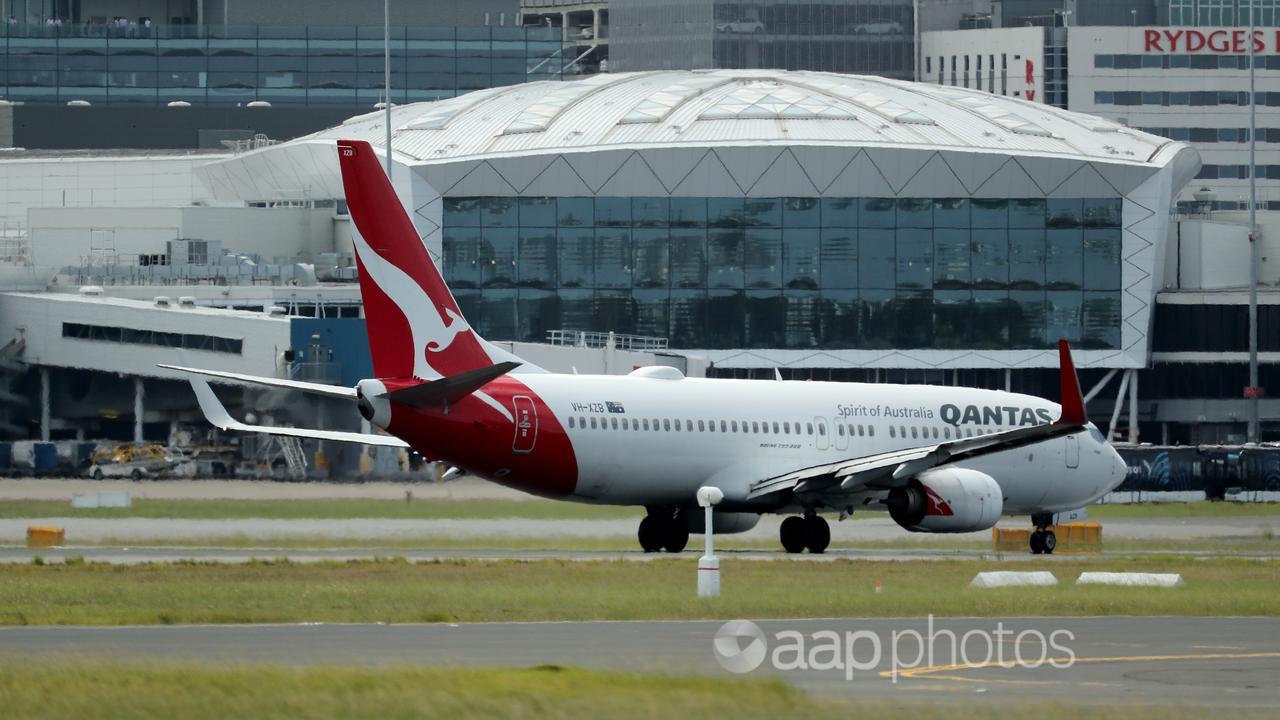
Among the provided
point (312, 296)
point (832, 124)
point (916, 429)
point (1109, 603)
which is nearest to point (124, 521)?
point (916, 429)

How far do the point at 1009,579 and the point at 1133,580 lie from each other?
247cm

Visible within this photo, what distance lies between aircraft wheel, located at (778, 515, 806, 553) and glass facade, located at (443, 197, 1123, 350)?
60.7 m

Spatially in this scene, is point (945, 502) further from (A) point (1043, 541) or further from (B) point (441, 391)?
(B) point (441, 391)

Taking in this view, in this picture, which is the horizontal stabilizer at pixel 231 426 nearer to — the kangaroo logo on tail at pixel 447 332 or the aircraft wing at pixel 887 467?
the kangaroo logo on tail at pixel 447 332

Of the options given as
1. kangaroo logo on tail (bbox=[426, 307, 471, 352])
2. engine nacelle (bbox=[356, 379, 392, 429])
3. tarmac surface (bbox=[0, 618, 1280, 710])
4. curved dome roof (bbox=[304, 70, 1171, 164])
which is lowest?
tarmac surface (bbox=[0, 618, 1280, 710])

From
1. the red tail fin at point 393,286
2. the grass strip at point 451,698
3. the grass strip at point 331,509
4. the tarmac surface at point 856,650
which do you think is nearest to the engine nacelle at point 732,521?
the grass strip at point 331,509

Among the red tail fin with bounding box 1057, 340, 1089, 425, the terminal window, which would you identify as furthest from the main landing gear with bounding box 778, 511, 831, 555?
the terminal window

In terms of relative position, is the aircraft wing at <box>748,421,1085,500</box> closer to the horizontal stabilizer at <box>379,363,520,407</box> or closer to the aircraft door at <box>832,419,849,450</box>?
the aircraft door at <box>832,419,849,450</box>

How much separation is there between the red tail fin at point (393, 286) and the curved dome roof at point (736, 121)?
6457 cm

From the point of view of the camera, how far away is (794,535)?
173 ft

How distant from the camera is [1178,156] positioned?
119 metres

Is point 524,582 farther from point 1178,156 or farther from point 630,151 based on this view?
point 1178,156

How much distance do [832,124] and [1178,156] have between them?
18.5 meters

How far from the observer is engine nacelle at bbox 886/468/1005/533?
52188mm
